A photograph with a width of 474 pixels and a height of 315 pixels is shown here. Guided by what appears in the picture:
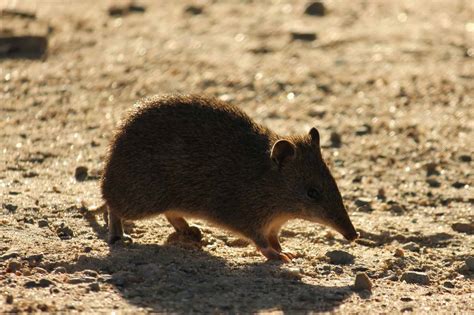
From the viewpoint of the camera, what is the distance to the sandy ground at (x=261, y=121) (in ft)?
25.8

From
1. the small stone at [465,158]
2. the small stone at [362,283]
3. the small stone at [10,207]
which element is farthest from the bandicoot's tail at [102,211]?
the small stone at [465,158]

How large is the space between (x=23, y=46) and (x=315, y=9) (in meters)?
4.72

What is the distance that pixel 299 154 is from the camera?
892cm

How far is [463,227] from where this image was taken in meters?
9.69

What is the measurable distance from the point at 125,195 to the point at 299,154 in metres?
1.40

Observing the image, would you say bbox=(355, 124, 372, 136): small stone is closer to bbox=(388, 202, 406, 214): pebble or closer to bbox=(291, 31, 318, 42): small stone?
bbox=(388, 202, 406, 214): pebble

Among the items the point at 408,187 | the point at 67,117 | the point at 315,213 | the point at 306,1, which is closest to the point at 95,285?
the point at 315,213

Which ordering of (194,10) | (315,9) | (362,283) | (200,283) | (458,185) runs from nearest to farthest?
1. (200,283)
2. (362,283)
3. (458,185)
4. (315,9)
5. (194,10)

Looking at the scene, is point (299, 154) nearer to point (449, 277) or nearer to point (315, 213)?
point (315, 213)

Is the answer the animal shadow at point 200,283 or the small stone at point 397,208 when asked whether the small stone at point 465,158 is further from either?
the animal shadow at point 200,283

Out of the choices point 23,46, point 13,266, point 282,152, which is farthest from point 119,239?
point 23,46

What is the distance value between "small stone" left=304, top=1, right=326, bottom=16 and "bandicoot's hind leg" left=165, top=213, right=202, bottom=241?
332 inches

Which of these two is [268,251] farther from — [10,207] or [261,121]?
[261,121]

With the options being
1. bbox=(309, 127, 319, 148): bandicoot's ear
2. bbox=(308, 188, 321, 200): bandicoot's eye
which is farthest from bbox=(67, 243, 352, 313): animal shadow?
bbox=(309, 127, 319, 148): bandicoot's ear
